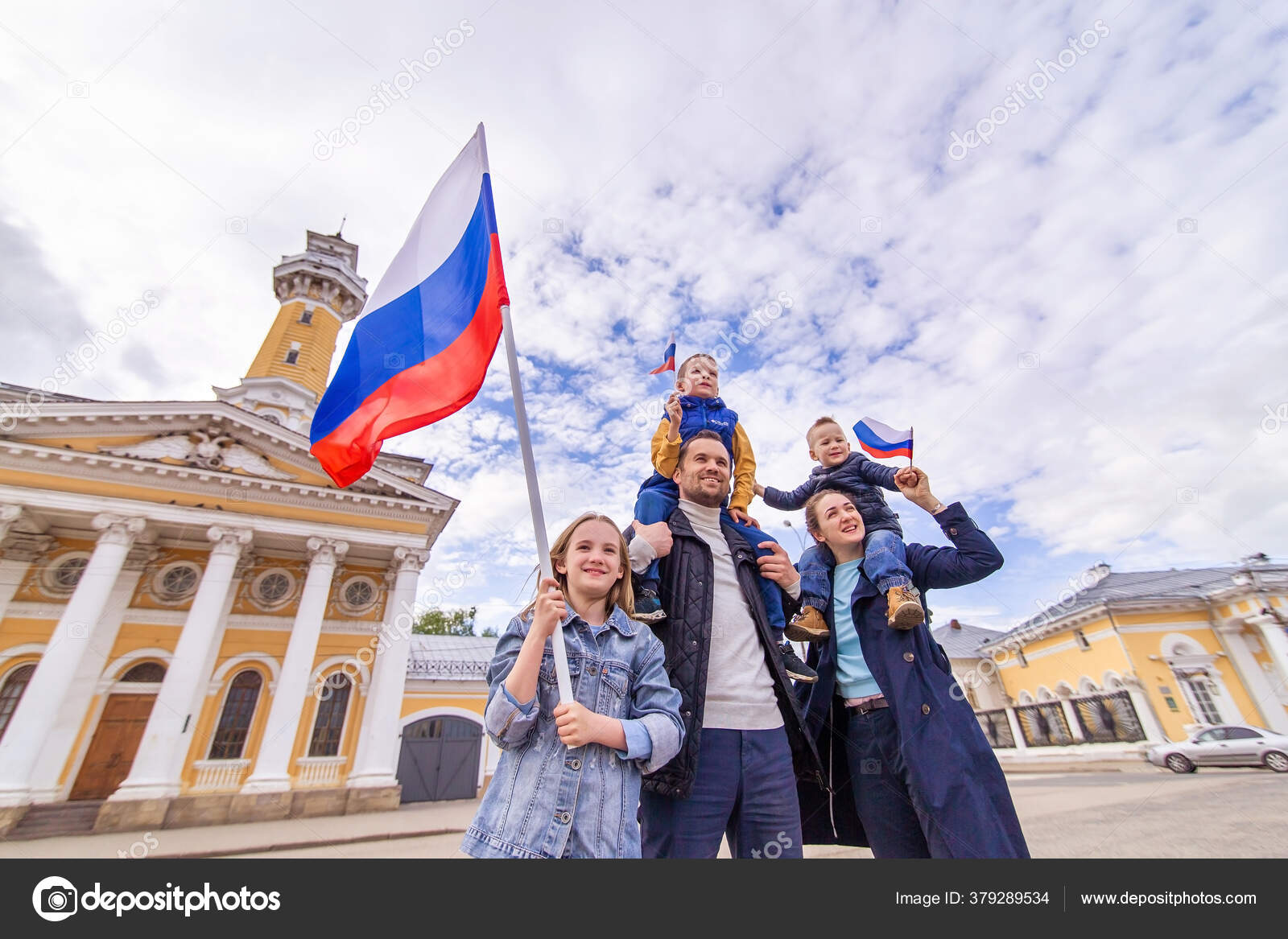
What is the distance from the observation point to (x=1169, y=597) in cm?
1998

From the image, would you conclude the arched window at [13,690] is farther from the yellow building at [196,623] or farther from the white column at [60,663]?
the white column at [60,663]

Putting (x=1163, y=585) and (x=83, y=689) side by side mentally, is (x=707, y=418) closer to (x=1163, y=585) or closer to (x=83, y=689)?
(x=83, y=689)

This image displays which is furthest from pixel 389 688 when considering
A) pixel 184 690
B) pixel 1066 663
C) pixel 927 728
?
pixel 1066 663

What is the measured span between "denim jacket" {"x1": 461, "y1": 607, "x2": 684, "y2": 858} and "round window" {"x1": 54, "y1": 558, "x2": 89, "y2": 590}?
21.5 meters

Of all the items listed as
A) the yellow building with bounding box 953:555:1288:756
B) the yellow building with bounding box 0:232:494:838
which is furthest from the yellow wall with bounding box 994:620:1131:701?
the yellow building with bounding box 0:232:494:838

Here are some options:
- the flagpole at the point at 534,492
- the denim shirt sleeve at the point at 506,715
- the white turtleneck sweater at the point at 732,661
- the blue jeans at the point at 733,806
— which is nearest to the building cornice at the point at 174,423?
the flagpole at the point at 534,492

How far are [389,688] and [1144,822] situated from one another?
16545mm

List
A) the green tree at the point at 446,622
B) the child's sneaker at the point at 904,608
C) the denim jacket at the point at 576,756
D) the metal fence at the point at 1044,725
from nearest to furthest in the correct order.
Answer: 1. the denim jacket at the point at 576,756
2. the child's sneaker at the point at 904,608
3. the metal fence at the point at 1044,725
4. the green tree at the point at 446,622

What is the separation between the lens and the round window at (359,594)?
59.9 ft

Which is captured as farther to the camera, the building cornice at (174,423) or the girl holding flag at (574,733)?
the building cornice at (174,423)

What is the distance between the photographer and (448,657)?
22.3m

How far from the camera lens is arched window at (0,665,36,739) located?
14.1 meters

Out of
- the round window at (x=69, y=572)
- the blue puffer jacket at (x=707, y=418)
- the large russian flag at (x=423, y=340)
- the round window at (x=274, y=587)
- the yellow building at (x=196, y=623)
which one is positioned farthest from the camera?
the round window at (x=274, y=587)

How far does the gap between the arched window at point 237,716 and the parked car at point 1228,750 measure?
87.3 ft
